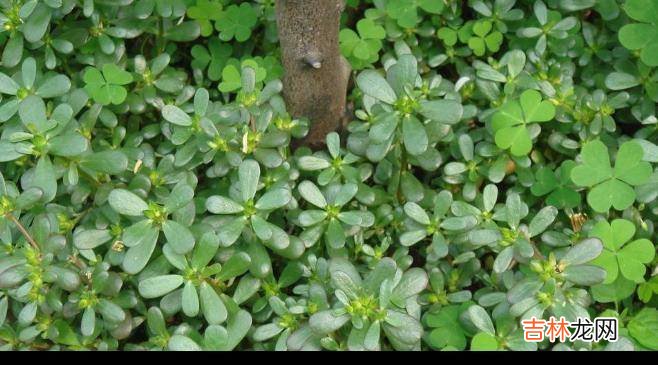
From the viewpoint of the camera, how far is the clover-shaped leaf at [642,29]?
7.45 feet

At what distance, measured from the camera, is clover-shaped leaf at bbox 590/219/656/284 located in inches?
76.6

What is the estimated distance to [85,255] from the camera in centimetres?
196

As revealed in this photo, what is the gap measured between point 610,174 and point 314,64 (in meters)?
0.88

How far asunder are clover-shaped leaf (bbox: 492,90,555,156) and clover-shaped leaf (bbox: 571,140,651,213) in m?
0.16

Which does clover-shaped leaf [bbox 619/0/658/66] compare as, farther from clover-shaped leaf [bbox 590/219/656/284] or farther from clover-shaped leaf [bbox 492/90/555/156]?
clover-shaped leaf [bbox 590/219/656/284]

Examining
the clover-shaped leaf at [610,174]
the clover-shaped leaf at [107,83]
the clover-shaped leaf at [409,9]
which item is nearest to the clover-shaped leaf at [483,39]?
the clover-shaped leaf at [409,9]

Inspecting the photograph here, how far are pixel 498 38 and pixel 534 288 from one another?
3.29 feet

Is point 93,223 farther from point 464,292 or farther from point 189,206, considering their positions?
point 464,292

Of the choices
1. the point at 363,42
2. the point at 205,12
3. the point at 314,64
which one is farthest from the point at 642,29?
the point at 205,12

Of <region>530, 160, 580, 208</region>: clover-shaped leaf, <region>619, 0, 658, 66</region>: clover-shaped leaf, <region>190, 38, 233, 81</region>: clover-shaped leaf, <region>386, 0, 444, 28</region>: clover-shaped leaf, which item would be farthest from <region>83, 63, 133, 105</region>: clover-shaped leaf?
<region>619, 0, 658, 66</region>: clover-shaped leaf

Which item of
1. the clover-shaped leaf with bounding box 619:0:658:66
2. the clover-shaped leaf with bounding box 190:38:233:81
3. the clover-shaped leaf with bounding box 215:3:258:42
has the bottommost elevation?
the clover-shaped leaf with bounding box 190:38:233:81

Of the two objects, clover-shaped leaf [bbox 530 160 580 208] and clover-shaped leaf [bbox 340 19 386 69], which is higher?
clover-shaped leaf [bbox 340 19 386 69]

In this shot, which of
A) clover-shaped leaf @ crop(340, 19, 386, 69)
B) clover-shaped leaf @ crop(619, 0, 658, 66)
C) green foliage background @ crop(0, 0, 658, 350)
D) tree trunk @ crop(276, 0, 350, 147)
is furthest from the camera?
clover-shaped leaf @ crop(340, 19, 386, 69)

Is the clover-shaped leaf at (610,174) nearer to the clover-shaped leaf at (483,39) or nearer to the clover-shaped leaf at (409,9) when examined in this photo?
the clover-shaped leaf at (483,39)
